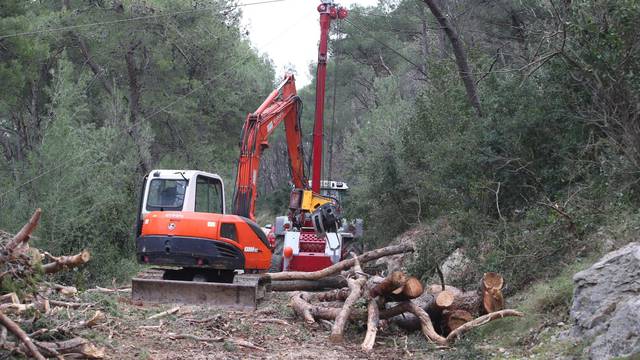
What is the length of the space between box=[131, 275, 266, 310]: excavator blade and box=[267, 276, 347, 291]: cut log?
126 centimetres

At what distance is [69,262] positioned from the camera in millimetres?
8320

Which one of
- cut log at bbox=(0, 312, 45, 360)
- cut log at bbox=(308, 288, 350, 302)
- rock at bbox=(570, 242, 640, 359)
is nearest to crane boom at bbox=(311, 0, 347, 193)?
cut log at bbox=(308, 288, 350, 302)

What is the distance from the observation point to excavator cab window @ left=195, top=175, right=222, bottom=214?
14770 mm

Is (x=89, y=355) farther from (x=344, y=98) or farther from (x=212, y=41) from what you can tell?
(x=344, y=98)

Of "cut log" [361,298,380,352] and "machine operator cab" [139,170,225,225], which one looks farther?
"machine operator cab" [139,170,225,225]

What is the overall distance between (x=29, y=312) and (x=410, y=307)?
5.07m

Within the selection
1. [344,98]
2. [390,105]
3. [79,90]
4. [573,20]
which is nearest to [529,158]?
[573,20]

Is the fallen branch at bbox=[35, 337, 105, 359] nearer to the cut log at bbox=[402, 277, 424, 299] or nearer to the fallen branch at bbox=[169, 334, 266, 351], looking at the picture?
the fallen branch at bbox=[169, 334, 266, 351]

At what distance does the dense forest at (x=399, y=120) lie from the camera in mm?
11180

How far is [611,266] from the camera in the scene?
8055mm

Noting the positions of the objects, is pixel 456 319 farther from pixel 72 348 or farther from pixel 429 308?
pixel 72 348

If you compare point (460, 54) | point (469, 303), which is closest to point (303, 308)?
point (469, 303)

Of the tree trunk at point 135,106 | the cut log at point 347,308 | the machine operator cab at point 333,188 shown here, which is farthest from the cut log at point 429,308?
the tree trunk at point 135,106

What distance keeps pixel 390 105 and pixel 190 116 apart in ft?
25.0
